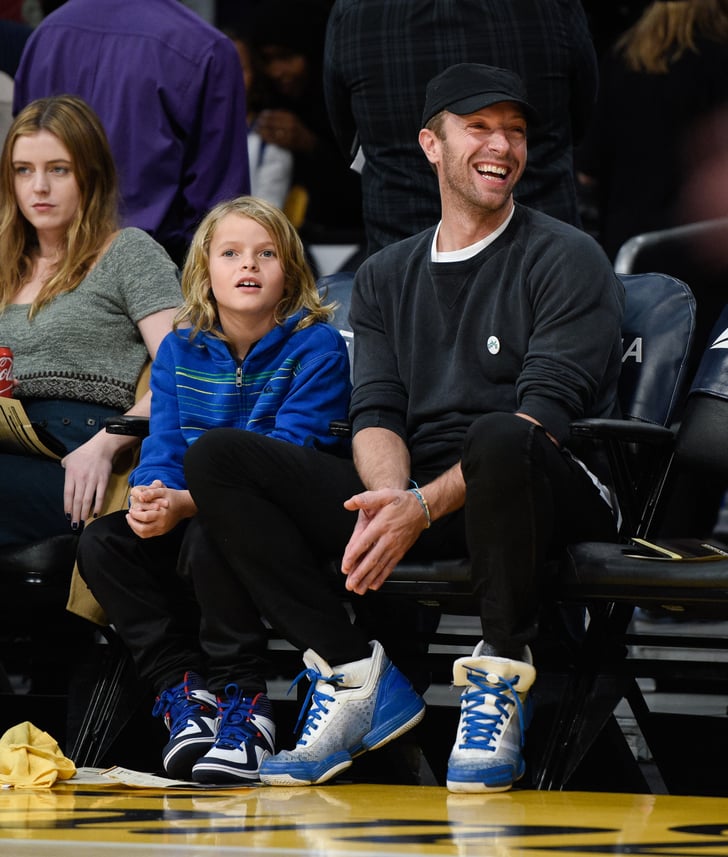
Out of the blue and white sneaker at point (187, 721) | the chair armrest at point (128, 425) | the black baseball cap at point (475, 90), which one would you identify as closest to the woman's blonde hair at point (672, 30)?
the black baseball cap at point (475, 90)

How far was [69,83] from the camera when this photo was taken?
14.7 ft

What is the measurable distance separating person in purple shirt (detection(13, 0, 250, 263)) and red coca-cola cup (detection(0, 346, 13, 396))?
69cm

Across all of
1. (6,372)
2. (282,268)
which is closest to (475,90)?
(282,268)

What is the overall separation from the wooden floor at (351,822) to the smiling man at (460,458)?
Answer: 0.42 feet

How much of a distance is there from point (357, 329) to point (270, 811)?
1.22 meters

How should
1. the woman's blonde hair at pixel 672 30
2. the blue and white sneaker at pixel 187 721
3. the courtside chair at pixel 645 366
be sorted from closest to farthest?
the blue and white sneaker at pixel 187 721 → the courtside chair at pixel 645 366 → the woman's blonde hair at pixel 672 30

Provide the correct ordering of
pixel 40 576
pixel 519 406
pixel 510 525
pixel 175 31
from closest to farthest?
pixel 510 525
pixel 519 406
pixel 40 576
pixel 175 31

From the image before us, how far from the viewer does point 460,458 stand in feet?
10.8

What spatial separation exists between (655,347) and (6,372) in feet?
5.00

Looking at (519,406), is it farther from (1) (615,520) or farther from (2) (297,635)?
(2) (297,635)

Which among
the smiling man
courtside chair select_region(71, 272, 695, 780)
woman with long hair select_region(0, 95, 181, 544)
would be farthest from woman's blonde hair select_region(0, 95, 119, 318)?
the smiling man

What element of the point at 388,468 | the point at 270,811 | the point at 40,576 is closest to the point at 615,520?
the point at 388,468

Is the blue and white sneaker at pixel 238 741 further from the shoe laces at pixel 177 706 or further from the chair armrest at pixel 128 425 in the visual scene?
the chair armrest at pixel 128 425

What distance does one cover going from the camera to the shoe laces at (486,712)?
115 inches
